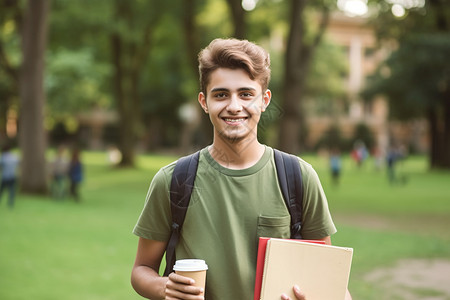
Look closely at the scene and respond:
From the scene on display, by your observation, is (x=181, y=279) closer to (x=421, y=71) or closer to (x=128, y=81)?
(x=421, y=71)

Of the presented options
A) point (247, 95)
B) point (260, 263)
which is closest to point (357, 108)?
point (247, 95)

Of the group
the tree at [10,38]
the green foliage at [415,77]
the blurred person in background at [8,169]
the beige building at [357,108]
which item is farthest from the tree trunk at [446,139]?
the beige building at [357,108]

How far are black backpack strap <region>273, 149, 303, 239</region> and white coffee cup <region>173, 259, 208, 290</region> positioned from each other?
43 cm

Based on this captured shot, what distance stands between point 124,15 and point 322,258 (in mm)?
31372

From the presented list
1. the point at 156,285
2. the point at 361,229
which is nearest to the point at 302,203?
the point at 156,285

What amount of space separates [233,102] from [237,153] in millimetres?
210

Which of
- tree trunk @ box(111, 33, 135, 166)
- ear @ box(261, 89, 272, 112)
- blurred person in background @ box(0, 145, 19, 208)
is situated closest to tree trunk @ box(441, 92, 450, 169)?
tree trunk @ box(111, 33, 135, 166)

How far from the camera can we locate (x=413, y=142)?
250ft

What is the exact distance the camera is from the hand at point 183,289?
6.59 ft

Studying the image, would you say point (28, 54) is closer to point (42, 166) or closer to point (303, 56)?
point (42, 166)

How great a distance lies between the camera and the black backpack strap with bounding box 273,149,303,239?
227 centimetres

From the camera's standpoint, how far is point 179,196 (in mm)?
2293

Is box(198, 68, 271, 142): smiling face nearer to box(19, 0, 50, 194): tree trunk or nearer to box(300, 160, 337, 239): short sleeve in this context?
box(300, 160, 337, 239): short sleeve

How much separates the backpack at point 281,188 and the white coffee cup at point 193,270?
0.29 m
